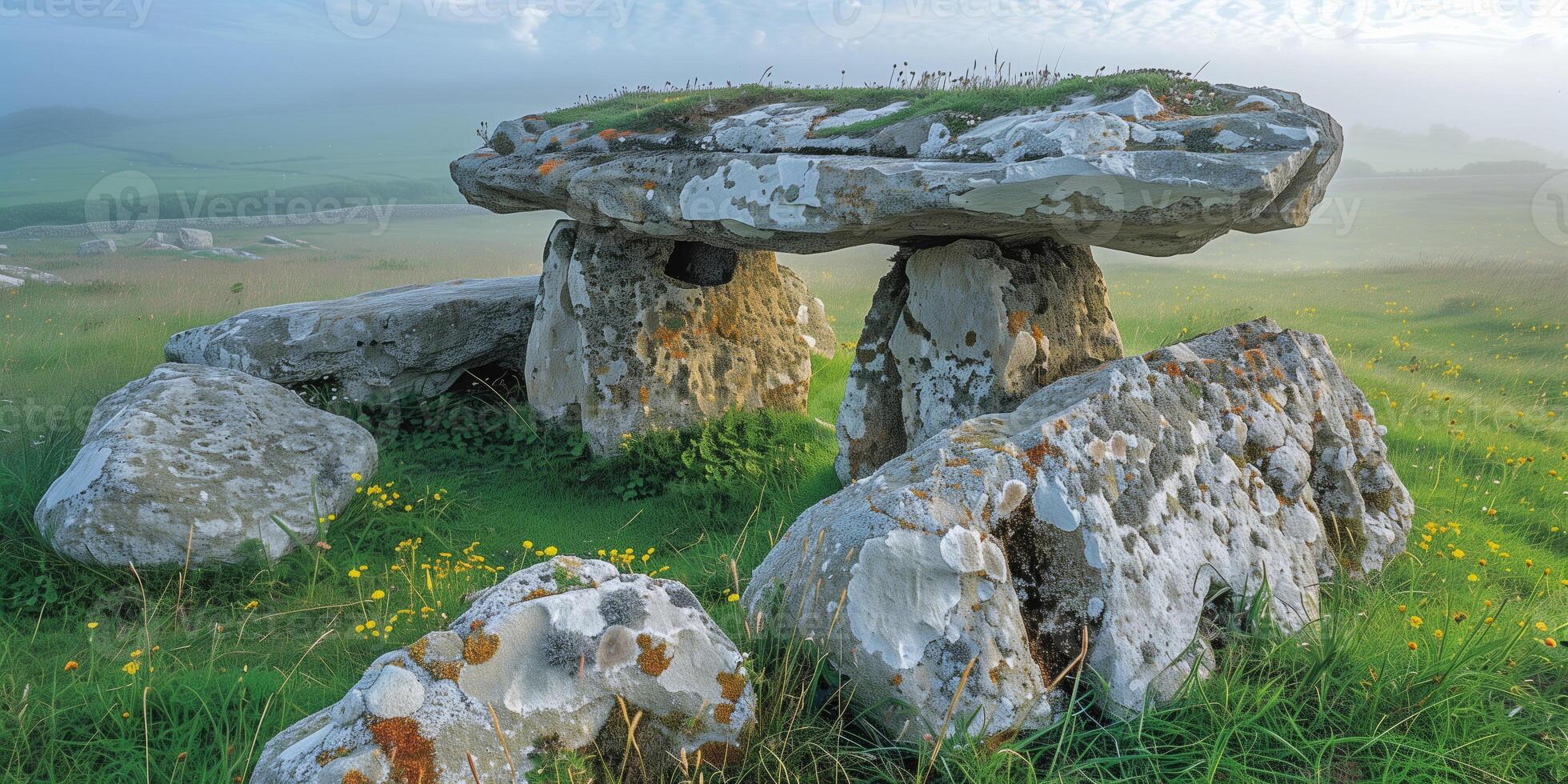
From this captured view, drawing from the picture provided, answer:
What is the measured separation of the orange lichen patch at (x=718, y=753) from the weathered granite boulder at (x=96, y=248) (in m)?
23.2

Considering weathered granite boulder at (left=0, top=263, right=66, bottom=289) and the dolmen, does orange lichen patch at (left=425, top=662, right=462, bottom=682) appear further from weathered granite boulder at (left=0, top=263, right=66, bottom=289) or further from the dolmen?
weathered granite boulder at (left=0, top=263, right=66, bottom=289)

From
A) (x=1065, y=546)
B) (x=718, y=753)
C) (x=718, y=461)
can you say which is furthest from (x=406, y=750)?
(x=718, y=461)

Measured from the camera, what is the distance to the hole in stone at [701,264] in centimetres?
882

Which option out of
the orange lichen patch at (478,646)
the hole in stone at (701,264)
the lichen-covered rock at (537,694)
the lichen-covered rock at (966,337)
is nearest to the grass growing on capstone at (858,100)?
the lichen-covered rock at (966,337)

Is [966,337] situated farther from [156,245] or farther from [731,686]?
[156,245]

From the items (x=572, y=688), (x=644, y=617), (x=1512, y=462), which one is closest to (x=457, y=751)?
(x=572, y=688)

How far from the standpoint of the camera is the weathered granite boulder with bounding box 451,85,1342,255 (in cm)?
530

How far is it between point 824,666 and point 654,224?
171 inches

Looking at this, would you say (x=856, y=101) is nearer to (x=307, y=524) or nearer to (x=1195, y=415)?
(x=1195, y=415)

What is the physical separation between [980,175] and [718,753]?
3.56m

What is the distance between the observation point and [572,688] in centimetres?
300

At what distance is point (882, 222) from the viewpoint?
5.88 metres

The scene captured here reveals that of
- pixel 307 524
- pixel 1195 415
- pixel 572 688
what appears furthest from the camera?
pixel 307 524

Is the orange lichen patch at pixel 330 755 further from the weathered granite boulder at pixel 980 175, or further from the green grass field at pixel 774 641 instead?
the weathered granite boulder at pixel 980 175
